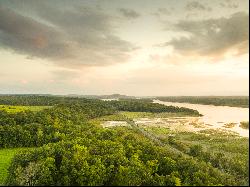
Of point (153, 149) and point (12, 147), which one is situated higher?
point (153, 149)

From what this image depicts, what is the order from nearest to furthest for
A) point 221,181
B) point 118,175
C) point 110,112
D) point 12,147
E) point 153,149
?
point 221,181, point 118,175, point 153,149, point 12,147, point 110,112

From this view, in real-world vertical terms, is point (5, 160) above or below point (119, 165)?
below

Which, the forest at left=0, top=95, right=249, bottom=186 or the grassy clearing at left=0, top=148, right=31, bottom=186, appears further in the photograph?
the grassy clearing at left=0, top=148, right=31, bottom=186

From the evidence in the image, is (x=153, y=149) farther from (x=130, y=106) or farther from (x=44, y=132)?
(x=130, y=106)

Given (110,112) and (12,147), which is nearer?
(12,147)

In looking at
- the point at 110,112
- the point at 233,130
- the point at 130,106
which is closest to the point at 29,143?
the point at 233,130

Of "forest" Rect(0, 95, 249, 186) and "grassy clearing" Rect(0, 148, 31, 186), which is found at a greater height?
"forest" Rect(0, 95, 249, 186)

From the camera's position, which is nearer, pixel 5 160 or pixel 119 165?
pixel 119 165

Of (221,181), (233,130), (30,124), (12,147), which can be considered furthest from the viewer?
(233,130)

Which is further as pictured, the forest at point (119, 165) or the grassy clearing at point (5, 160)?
the grassy clearing at point (5, 160)

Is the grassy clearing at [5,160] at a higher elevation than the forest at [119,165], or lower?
lower
